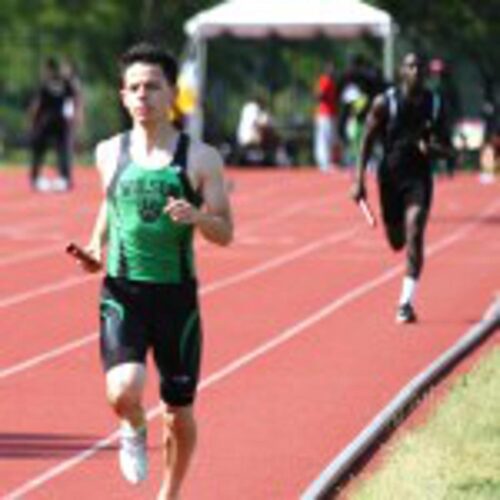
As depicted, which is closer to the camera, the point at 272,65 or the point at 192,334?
the point at 192,334

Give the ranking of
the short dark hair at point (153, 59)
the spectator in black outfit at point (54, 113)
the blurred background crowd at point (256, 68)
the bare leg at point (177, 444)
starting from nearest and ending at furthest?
the short dark hair at point (153, 59) → the bare leg at point (177, 444) → the spectator in black outfit at point (54, 113) → the blurred background crowd at point (256, 68)

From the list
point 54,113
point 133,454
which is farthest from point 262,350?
point 54,113

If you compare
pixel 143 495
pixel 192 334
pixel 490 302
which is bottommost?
pixel 490 302

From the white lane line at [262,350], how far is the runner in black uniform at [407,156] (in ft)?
3.22

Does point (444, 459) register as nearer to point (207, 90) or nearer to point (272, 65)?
point (272, 65)

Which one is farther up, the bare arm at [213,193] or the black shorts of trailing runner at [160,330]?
the bare arm at [213,193]

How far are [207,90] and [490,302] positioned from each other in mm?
38936

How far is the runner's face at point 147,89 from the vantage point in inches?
362

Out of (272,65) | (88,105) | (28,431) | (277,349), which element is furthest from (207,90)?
(28,431)

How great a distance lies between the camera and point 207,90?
59312 millimetres

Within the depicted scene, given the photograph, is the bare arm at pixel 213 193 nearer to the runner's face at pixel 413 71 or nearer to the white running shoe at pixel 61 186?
the runner's face at pixel 413 71

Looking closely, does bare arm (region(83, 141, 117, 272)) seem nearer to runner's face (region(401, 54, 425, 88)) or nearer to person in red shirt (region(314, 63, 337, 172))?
runner's face (region(401, 54, 425, 88))

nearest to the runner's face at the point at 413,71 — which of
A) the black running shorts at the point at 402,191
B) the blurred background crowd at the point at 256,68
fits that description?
the black running shorts at the point at 402,191

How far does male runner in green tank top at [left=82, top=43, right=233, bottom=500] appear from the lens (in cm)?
929
